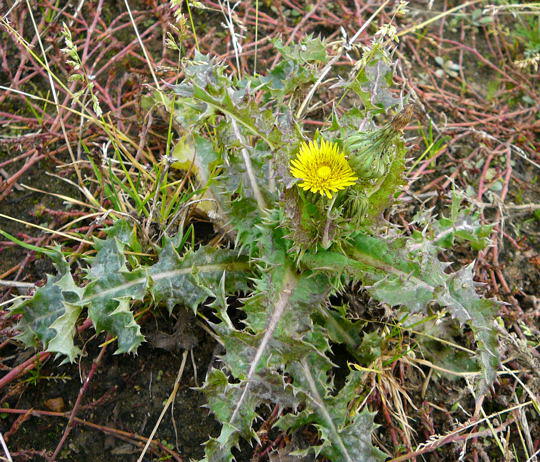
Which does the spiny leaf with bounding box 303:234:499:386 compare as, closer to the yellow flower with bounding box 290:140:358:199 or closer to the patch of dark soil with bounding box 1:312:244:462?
the yellow flower with bounding box 290:140:358:199

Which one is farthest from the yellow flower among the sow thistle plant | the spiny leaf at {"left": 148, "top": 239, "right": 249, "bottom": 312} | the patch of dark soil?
the patch of dark soil

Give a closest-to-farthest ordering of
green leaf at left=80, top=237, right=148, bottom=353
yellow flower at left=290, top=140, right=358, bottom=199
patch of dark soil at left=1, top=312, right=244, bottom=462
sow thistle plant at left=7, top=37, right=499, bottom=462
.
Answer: yellow flower at left=290, top=140, right=358, bottom=199, sow thistle plant at left=7, top=37, right=499, bottom=462, green leaf at left=80, top=237, right=148, bottom=353, patch of dark soil at left=1, top=312, right=244, bottom=462

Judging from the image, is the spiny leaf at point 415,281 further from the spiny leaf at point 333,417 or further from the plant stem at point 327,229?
the spiny leaf at point 333,417

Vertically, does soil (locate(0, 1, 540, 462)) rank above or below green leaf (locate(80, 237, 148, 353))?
below

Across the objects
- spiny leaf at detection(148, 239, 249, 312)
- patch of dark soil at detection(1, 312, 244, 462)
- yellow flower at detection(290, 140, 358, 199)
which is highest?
yellow flower at detection(290, 140, 358, 199)

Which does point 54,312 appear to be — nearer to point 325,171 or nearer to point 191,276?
point 191,276

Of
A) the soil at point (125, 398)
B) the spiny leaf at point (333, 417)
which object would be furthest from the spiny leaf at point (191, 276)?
the spiny leaf at point (333, 417)

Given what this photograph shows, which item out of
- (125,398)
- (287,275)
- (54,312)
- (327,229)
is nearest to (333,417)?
(287,275)
